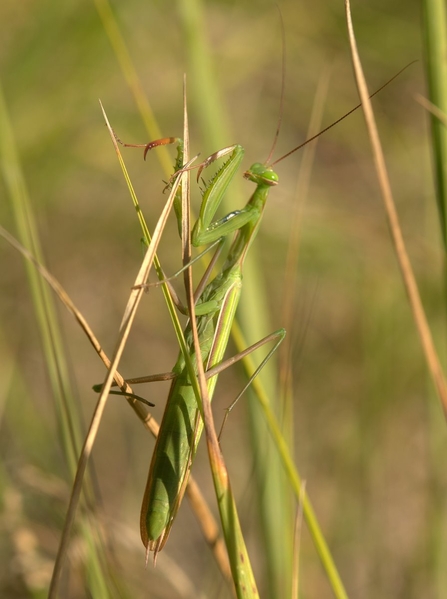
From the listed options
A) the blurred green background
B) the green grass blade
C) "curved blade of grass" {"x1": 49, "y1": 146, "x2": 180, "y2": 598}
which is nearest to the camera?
"curved blade of grass" {"x1": 49, "y1": 146, "x2": 180, "y2": 598}

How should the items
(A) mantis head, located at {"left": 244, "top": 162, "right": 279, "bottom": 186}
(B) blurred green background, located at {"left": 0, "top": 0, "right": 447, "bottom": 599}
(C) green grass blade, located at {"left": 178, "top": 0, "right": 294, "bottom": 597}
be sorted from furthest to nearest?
(B) blurred green background, located at {"left": 0, "top": 0, "right": 447, "bottom": 599} → (A) mantis head, located at {"left": 244, "top": 162, "right": 279, "bottom": 186} → (C) green grass blade, located at {"left": 178, "top": 0, "right": 294, "bottom": 597}

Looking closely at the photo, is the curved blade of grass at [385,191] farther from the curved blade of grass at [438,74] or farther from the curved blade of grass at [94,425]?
the curved blade of grass at [94,425]

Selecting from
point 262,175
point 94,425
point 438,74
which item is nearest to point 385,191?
point 438,74

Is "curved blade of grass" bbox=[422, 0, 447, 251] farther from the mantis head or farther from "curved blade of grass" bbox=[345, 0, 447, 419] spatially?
the mantis head

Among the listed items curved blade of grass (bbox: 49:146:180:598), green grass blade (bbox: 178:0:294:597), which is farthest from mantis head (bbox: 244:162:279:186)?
curved blade of grass (bbox: 49:146:180:598)

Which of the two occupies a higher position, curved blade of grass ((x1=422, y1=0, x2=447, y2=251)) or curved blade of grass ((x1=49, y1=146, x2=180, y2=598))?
curved blade of grass ((x1=422, y1=0, x2=447, y2=251))

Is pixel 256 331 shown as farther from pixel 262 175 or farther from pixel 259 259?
pixel 259 259

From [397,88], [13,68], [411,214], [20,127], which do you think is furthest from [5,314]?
[397,88]
